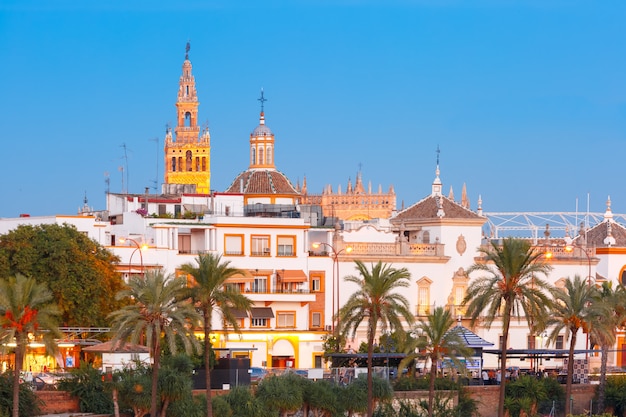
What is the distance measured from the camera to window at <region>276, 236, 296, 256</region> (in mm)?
90750

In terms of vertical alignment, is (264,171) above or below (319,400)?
above

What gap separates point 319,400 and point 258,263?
23.2 m

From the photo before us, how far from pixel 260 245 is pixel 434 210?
478 inches

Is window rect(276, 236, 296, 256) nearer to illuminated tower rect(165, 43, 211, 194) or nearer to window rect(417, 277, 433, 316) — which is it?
window rect(417, 277, 433, 316)

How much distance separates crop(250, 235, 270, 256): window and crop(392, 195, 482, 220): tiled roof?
36.6 ft

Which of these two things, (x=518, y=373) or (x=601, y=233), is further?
(x=601, y=233)

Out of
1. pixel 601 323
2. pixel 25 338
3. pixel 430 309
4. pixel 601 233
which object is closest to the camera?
pixel 25 338

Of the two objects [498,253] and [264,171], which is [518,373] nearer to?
[498,253]

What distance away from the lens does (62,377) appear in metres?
65.8

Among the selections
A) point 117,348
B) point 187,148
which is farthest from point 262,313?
point 187,148

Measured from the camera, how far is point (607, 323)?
7544 cm

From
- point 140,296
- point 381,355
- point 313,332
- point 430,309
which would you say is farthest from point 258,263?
point 140,296

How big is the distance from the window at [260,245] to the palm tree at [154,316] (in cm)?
2753

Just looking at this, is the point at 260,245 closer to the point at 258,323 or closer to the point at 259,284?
the point at 259,284
